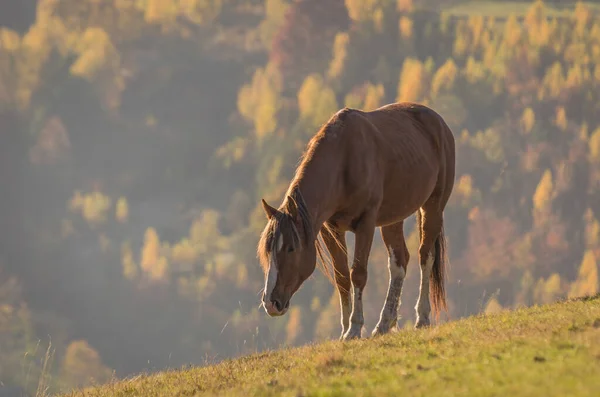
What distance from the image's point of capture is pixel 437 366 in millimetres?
7871

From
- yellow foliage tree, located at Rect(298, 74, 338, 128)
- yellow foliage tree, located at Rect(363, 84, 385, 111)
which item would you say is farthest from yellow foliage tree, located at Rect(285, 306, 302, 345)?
yellow foliage tree, located at Rect(298, 74, 338, 128)

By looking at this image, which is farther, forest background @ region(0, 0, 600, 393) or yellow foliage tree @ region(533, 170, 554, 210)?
yellow foliage tree @ region(533, 170, 554, 210)

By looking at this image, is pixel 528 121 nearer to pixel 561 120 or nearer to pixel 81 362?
pixel 561 120

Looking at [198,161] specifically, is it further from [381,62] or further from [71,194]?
[381,62]

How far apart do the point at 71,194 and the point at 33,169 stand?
386 inches

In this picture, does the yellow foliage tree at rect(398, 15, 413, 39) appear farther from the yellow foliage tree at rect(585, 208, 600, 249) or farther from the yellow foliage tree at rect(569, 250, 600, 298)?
the yellow foliage tree at rect(569, 250, 600, 298)

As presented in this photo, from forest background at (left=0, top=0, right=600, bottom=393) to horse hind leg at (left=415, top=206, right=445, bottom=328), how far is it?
334 feet

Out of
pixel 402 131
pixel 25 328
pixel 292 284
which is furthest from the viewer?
pixel 25 328

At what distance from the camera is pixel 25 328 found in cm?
15588

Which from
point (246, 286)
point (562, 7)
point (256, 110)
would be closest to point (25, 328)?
point (246, 286)

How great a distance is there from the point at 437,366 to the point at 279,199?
111 m

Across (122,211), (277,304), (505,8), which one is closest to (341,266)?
(277,304)

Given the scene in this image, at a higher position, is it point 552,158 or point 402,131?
point 552,158

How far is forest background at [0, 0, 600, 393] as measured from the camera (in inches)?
5285
